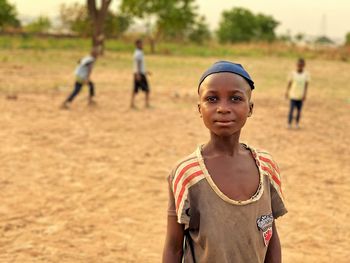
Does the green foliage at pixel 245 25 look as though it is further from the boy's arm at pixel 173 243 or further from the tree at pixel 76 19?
the boy's arm at pixel 173 243

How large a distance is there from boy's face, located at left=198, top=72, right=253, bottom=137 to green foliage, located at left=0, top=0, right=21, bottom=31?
51.1 metres

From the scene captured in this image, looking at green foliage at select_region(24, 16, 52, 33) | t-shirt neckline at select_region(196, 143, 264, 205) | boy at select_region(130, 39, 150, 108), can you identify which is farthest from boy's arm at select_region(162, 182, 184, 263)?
green foliage at select_region(24, 16, 52, 33)

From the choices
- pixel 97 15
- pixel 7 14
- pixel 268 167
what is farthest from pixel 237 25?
pixel 268 167

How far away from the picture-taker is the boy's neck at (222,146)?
6.11ft

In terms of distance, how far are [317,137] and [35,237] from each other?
5896mm

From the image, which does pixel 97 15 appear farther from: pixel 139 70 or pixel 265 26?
pixel 265 26

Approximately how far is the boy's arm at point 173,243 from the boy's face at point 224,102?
377mm

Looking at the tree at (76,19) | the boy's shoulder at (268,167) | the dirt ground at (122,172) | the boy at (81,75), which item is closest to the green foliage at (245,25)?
the tree at (76,19)

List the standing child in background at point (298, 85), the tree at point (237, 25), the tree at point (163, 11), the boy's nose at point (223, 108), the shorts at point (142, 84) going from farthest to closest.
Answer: the tree at point (237, 25) → the tree at point (163, 11) → the shorts at point (142, 84) → the standing child in background at point (298, 85) → the boy's nose at point (223, 108)

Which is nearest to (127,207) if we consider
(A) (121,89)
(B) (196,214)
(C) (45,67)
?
(B) (196,214)

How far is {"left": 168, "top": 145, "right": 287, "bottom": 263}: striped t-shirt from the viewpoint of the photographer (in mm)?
1791

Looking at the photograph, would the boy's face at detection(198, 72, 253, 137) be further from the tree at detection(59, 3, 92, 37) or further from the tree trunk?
the tree at detection(59, 3, 92, 37)

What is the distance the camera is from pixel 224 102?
1793mm

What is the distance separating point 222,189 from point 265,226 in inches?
8.5
